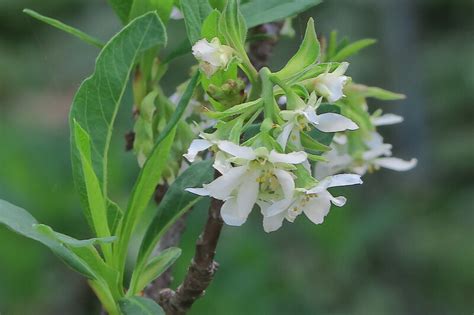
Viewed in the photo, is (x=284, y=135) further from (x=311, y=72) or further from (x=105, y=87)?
(x=105, y=87)

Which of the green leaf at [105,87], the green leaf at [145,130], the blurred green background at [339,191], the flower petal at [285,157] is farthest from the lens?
the blurred green background at [339,191]

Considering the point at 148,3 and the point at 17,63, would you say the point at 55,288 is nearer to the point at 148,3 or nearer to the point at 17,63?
the point at 148,3

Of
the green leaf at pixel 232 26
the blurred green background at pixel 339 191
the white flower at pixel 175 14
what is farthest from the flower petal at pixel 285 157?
the blurred green background at pixel 339 191

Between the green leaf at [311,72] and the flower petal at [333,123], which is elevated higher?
the green leaf at [311,72]

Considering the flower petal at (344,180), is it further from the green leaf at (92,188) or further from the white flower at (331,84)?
the green leaf at (92,188)

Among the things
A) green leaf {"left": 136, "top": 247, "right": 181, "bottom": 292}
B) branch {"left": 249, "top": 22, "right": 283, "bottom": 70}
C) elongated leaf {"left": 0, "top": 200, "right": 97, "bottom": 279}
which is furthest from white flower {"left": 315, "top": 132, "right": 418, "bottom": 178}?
elongated leaf {"left": 0, "top": 200, "right": 97, "bottom": 279}

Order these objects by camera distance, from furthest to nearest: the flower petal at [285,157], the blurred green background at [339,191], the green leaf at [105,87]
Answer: the blurred green background at [339,191], the green leaf at [105,87], the flower petal at [285,157]

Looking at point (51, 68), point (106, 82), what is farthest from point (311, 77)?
point (51, 68)

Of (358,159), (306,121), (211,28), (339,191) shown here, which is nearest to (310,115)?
(306,121)
